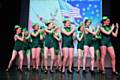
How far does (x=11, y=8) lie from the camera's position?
40.0 ft

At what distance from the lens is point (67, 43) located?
8.78 metres

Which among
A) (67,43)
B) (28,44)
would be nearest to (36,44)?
(28,44)

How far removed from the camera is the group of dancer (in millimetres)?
8602

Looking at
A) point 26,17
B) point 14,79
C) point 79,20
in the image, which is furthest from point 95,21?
point 14,79

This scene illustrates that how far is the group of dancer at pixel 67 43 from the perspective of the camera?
8602 millimetres

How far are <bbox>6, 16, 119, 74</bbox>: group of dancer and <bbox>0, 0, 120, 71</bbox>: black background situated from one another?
5.63 feet

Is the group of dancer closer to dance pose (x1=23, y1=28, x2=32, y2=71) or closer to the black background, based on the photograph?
dance pose (x1=23, y1=28, x2=32, y2=71)

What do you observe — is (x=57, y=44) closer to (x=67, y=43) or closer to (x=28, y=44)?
(x=67, y=43)

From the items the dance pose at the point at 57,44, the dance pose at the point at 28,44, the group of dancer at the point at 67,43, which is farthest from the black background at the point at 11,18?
the dance pose at the point at 57,44

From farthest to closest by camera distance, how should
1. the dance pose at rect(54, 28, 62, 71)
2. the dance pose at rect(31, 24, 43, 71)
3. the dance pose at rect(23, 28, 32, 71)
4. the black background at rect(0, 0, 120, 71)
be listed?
the black background at rect(0, 0, 120, 71) → the dance pose at rect(23, 28, 32, 71) → the dance pose at rect(31, 24, 43, 71) → the dance pose at rect(54, 28, 62, 71)

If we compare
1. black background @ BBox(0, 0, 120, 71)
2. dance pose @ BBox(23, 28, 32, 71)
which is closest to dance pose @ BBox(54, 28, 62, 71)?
dance pose @ BBox(23, 28, 32, 71)

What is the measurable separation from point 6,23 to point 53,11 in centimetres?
181

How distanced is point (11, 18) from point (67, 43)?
4.01 meters

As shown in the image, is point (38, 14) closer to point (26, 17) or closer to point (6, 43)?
point (26, 17)
